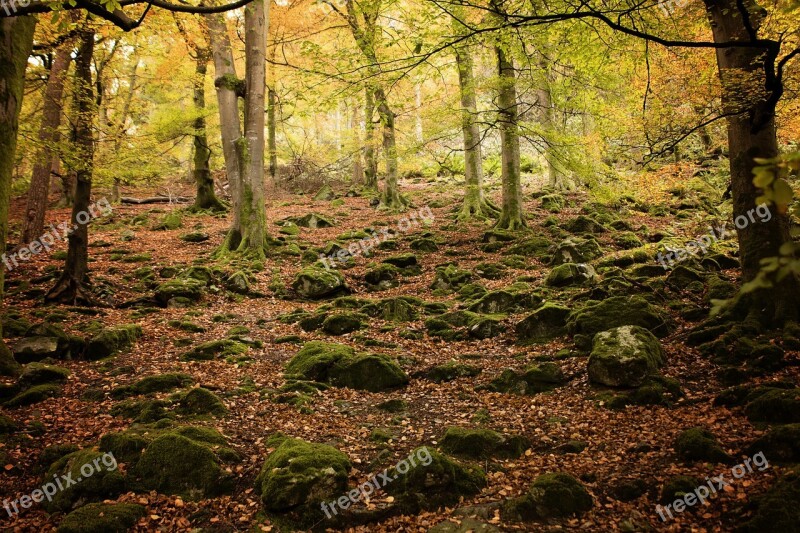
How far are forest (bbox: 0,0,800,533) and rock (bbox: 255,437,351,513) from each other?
0.03 m

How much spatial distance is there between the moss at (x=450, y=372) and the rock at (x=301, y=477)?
2.77 m

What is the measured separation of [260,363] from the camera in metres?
8.11

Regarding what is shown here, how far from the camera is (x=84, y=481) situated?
4.41 metres

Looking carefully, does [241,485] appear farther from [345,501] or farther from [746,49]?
[746,49]

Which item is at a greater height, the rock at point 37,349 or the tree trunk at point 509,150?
the tree trunk at point 509,150

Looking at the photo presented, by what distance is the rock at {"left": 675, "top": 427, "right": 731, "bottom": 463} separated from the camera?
4.44 m

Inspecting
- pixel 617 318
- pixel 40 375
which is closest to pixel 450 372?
pixel 617 318

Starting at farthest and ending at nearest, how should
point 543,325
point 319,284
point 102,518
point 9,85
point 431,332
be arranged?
1. point 319,284
2. point 431,332
3. point 543,325
4. point 9,85
5. point 102,518

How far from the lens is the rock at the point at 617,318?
7.46 meters

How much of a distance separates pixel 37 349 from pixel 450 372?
631cm

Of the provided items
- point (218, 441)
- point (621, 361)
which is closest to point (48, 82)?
→ point (218, 441)

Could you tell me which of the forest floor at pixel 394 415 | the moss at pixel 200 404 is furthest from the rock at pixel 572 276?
the moss at pixel 200 404

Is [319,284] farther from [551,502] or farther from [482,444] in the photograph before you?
[551,502]

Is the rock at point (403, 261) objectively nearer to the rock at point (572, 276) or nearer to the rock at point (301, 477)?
the rock at point (572, 276)
